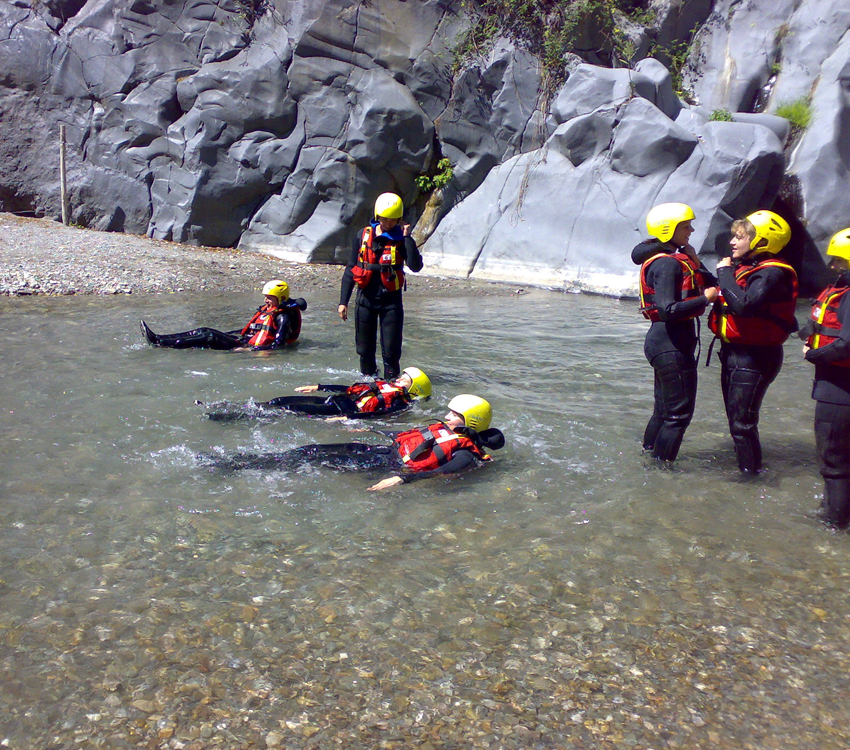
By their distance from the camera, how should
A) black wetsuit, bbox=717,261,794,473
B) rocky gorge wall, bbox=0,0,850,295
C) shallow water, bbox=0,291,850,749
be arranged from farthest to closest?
rocky gorge wall, bbox=0,0,850,295
black wetsuit, bbox=717,261,794,473
shallow water, bbox=0,291,850,749

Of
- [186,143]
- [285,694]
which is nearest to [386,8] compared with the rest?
[186,143]

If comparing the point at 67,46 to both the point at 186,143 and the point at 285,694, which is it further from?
the point at 285,694

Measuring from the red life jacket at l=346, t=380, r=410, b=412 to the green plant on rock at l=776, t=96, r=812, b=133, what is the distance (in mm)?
12879

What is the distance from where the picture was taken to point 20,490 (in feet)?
14.3

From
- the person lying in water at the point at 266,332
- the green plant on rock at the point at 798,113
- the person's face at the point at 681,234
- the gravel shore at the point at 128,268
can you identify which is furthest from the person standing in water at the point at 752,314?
the green plant on rock at the point at 798,113

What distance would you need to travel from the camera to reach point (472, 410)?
507cm

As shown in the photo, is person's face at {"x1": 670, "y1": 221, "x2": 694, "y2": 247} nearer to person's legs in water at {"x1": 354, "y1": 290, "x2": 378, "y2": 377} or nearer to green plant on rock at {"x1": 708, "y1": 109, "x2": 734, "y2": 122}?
person's legs in water at {"x1": 354, "y1": 290, "x2": 378, "y2": 377}

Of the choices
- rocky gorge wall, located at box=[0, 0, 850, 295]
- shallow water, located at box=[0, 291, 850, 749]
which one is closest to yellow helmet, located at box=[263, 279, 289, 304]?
shallow water, located at box=[0, 291, 850, 749]

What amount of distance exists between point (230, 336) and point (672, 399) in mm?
5207

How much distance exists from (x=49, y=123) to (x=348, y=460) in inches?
634

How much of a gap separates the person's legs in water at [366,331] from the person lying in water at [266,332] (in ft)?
5.43

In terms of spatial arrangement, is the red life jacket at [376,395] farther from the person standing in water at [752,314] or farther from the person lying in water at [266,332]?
→ the person standing in water at [752,314]

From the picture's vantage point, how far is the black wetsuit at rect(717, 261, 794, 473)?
4.32m

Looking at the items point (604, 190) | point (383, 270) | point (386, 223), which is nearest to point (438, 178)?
point (604, 190)
